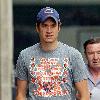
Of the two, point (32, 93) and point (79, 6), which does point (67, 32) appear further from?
point (32, 93)

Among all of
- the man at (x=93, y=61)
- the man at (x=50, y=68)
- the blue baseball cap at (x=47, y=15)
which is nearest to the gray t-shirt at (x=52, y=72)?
the man at (x=50, y=68)

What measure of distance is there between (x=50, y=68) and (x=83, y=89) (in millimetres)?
299

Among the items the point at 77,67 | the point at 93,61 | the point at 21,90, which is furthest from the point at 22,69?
the point at 93,61

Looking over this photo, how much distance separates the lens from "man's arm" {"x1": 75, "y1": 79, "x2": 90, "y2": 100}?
15.6 feet

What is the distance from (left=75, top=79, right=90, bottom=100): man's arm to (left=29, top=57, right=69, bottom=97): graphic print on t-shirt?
0.12 metres

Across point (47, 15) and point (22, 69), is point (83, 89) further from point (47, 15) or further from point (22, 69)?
point (47, 15)

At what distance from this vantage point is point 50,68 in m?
4.68

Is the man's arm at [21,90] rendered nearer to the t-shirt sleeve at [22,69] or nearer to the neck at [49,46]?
the t-shirt sleeve at [22,69]

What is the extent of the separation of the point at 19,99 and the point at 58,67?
391 mm

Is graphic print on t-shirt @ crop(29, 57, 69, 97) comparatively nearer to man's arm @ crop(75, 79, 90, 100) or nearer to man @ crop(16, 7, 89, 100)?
man @ crop(16, 7, 89, 100)

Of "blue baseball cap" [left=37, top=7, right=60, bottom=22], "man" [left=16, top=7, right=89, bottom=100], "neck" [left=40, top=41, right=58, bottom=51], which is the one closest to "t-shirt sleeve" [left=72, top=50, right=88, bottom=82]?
"man" [left=16, top=7, right=89, bottom=100]

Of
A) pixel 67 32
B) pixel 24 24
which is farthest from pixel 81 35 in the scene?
pixel 24 24

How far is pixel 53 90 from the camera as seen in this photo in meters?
4.68

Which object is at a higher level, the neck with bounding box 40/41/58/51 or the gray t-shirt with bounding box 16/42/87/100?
the neck with bounding box 40/41/58/51
